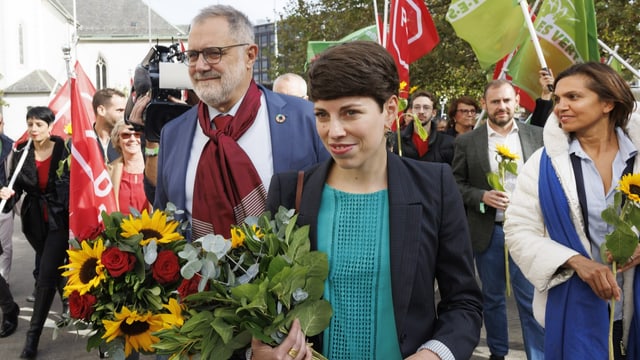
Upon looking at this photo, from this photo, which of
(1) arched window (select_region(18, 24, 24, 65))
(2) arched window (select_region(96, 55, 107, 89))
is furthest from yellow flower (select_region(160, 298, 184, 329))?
(2) arched window (select_region(96, 55, 107, 89))

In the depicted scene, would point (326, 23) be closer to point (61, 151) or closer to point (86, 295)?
point (61, 151)

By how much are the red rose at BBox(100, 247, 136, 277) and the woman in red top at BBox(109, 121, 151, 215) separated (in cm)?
355

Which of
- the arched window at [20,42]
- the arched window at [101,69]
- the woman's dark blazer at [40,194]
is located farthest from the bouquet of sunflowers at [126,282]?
the arched window at [101,69]

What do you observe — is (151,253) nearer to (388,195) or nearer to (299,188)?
(299,188)

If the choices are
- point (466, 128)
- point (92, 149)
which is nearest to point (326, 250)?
point (92, 149)

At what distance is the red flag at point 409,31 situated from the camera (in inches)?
305

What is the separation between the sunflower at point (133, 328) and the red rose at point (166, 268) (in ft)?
0.44

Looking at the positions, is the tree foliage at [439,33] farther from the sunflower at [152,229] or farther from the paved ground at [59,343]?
the sunflower at [152,229]

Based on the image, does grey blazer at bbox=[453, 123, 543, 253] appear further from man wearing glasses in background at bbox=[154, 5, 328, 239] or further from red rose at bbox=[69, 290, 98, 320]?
red rose at bbox=[69, 290, 98, 320]

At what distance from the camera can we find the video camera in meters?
3.36

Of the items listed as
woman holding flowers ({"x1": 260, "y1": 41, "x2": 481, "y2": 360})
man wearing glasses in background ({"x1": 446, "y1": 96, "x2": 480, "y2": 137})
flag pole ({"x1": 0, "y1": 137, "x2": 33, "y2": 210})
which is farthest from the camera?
man wearing glasses in background ({"x1": 446, "y1": 96, "x2": 480, "y2": 137})

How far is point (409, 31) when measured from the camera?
25.9ft

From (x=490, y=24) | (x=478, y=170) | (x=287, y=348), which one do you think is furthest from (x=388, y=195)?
(x=490, y=24)

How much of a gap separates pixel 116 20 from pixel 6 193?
7130 cm
